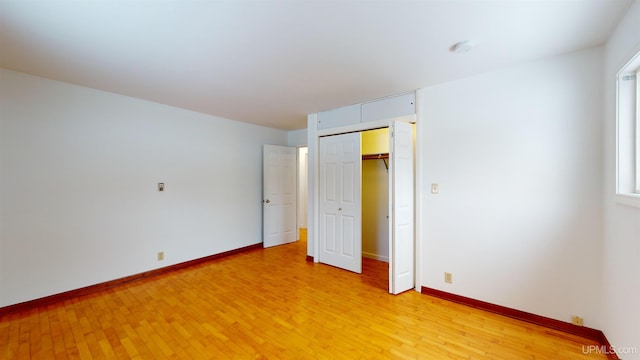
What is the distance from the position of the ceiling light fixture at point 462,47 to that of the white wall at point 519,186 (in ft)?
2.31

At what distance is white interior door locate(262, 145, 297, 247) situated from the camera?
5.10m

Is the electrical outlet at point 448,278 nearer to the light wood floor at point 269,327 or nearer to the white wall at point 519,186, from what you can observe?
the white wall at point 519,186

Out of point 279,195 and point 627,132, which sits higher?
point 627,132

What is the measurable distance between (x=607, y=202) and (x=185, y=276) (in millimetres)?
4647

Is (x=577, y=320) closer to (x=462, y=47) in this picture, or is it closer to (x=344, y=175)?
(x=462, y=47)

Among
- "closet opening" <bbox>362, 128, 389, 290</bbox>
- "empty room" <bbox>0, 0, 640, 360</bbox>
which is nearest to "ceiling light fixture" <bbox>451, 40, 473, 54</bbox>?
"empty room" <bbox>0, 0, 640, 360</bbox>

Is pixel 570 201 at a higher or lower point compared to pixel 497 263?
higher

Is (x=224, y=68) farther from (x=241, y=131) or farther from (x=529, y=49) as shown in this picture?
(x=529, y=49)

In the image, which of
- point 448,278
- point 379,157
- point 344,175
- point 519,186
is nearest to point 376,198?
point 379,157

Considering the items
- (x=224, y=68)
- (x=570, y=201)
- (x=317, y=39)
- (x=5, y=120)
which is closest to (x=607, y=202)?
(x=570, y=201)

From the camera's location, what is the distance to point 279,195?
17.4ft

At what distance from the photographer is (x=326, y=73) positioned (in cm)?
265

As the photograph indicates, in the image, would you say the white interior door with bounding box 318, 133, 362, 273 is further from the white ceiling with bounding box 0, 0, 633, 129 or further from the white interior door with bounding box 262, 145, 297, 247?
the white interior door with bounding box 262, 145, 297, 247

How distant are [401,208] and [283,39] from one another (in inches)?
86.8
